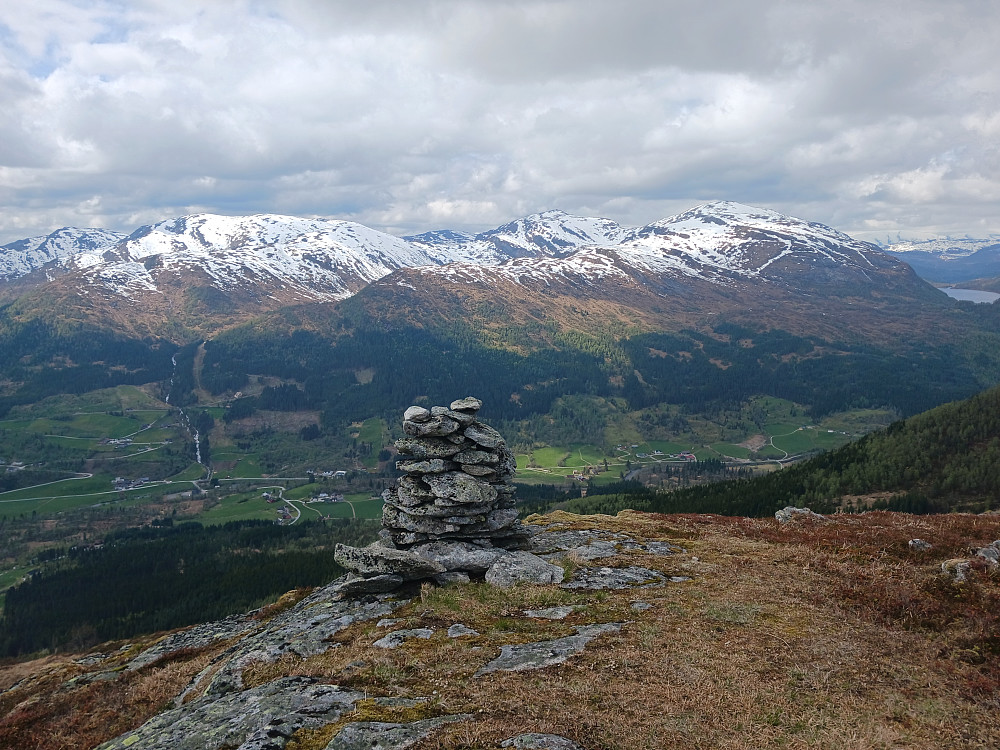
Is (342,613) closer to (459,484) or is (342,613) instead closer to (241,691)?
(241,691)

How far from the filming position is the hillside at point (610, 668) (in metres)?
15.3

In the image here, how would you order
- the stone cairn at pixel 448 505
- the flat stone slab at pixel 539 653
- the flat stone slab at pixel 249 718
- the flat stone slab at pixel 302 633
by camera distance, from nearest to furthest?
the flat stone slab at pixel 249 718
the flat stone slab at pixel 539 653
the flat stone slab at pixel 302 633
the stone cairn at pixel 448 505

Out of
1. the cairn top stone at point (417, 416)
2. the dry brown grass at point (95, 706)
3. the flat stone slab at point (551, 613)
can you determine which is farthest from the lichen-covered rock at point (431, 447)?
the dry brown grass at point (95, 706)

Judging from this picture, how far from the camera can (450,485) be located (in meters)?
35.1

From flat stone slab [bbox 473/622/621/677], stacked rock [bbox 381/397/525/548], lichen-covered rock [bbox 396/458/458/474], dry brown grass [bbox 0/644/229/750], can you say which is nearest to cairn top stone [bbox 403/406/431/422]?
stacked rock [bbox 381/397/525/548]

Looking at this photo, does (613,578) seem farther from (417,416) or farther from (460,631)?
(417,416)

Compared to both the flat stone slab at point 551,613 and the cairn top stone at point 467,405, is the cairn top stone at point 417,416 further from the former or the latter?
the flat stone slab at point 551,613

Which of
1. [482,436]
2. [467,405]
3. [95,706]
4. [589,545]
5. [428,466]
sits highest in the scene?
[467,405]

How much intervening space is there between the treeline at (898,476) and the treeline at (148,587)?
3425 inches

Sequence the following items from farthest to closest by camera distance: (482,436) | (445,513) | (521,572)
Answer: (482,436), (445,513), (521,572)

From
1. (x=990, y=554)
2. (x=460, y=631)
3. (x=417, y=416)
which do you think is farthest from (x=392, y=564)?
(x=990, y=554)

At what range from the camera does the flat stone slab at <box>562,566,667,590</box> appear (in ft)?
98.4

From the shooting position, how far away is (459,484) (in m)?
35.1

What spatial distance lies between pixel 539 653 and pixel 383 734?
758 cm
